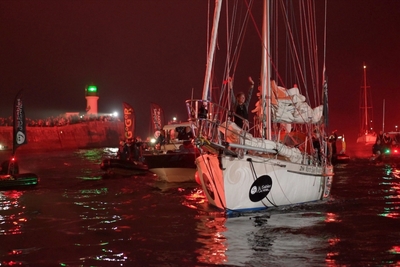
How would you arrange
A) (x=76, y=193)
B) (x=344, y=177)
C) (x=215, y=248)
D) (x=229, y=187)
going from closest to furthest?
(x=215, y=248), (x=229, y=187), (x=76, y=193), (x=344, y=177)

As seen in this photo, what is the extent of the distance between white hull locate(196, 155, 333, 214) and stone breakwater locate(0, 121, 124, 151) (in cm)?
6019

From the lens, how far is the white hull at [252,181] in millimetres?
14172

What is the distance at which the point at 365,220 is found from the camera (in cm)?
1471

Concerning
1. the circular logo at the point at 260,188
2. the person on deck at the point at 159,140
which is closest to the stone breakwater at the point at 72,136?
the person on deck at the point at 159,140

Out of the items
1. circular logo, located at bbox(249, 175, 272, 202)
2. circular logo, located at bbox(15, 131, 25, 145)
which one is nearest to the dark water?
circular logo, located at bbox(249, 175, 272, 202)

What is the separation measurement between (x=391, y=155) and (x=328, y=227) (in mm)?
27324

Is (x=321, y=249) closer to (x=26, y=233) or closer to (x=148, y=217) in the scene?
(x=148, y=217)

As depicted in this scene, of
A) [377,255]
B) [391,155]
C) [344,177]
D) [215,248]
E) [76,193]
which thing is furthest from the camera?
[391,155]

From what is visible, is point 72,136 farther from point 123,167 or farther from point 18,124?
point 18,124

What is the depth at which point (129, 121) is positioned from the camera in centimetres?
3694

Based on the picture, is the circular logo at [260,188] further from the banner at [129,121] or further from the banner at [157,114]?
the banner at [157,114]

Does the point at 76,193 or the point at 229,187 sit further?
the point at 76,193

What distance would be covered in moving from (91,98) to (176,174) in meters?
88.4

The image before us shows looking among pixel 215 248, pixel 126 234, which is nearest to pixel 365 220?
pixel 215 248
